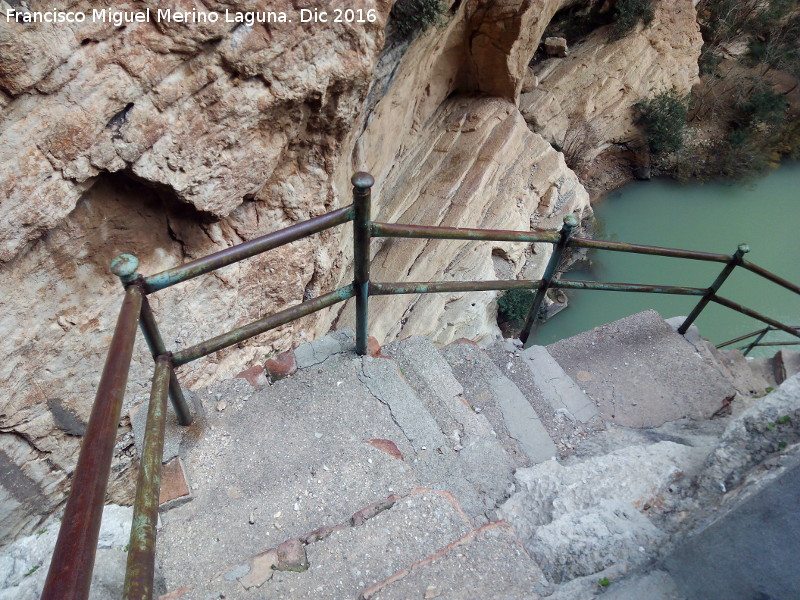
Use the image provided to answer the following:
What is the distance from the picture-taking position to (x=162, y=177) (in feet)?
10.9

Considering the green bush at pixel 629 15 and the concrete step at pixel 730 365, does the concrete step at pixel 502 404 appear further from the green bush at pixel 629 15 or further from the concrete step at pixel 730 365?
the green bush at pixel 629 15

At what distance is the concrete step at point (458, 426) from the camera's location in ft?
6.28

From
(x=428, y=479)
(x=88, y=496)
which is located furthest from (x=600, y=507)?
(x=88, y=496)

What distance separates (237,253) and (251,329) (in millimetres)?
314

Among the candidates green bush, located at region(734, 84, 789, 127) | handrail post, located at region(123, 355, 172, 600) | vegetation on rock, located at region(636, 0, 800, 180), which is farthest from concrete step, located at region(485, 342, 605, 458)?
green bush, located at region(734, 84, 789, 127)

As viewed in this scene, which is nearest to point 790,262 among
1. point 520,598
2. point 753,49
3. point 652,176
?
point 652,176

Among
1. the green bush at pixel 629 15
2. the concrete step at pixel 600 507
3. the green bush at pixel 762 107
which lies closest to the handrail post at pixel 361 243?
the concrete step at pixel 600 507

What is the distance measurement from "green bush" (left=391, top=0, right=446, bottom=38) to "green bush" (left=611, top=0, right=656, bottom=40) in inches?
197

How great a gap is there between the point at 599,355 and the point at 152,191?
3284 mm

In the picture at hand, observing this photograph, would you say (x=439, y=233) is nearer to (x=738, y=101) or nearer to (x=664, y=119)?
(x=664, y=119)

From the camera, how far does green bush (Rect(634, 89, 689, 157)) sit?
9.22 m

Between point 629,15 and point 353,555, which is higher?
point 629,15

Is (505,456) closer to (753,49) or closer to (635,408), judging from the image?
(635,408)

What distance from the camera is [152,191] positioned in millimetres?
3551
